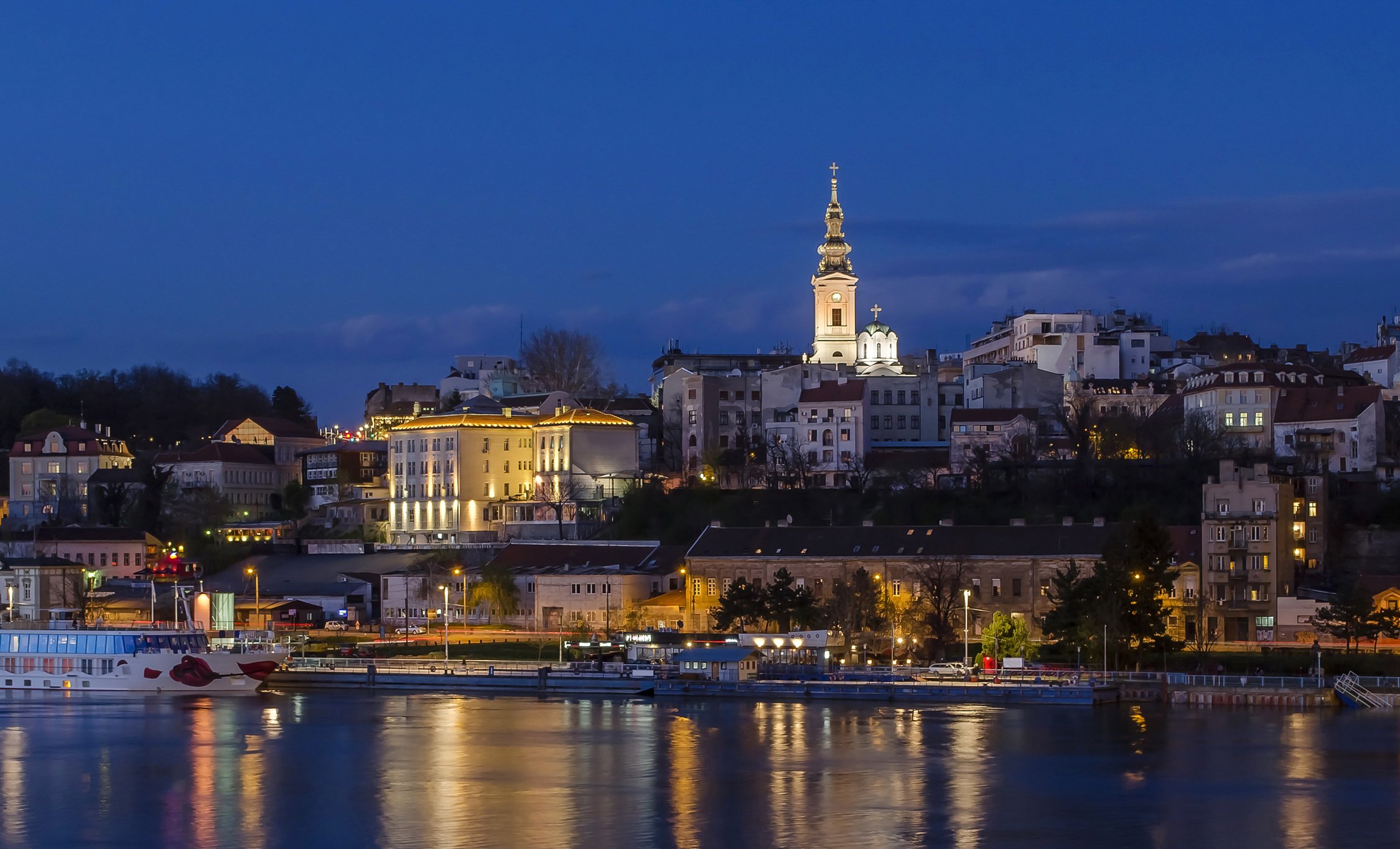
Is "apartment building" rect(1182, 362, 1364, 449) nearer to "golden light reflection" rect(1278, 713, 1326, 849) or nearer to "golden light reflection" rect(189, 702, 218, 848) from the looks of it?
"golden light reflection" rect(1278, 713, 1326, 849)

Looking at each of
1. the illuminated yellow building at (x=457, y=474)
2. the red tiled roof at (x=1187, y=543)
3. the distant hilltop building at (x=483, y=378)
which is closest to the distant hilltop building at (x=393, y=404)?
the distant hilltop building at (x=483, y=378)

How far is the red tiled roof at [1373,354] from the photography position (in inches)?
3679

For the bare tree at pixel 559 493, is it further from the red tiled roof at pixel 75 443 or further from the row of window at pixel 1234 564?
the row of window at pixel 1234 564

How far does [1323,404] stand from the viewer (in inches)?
3076

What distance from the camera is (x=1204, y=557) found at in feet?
207

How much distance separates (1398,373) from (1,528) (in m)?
68.5

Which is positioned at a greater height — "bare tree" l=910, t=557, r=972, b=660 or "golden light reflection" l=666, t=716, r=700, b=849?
"bare tree" l=910, t=557, r=972, b=660

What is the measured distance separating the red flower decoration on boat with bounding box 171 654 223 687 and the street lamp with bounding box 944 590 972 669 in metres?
23.0

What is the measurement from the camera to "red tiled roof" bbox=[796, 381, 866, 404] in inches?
3492

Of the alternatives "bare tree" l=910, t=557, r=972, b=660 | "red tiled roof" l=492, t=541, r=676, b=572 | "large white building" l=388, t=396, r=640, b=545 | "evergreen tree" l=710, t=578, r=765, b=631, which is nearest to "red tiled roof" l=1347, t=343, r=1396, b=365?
"large white building" l=388, t=396, r=640, b=545

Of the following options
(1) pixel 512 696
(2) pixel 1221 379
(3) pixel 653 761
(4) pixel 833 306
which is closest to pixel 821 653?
(1) pixel 512 696

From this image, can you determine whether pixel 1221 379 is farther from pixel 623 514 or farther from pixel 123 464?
pixel 123 464

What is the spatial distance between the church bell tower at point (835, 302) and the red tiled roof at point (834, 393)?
15.4m

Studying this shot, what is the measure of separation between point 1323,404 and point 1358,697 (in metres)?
29.3
